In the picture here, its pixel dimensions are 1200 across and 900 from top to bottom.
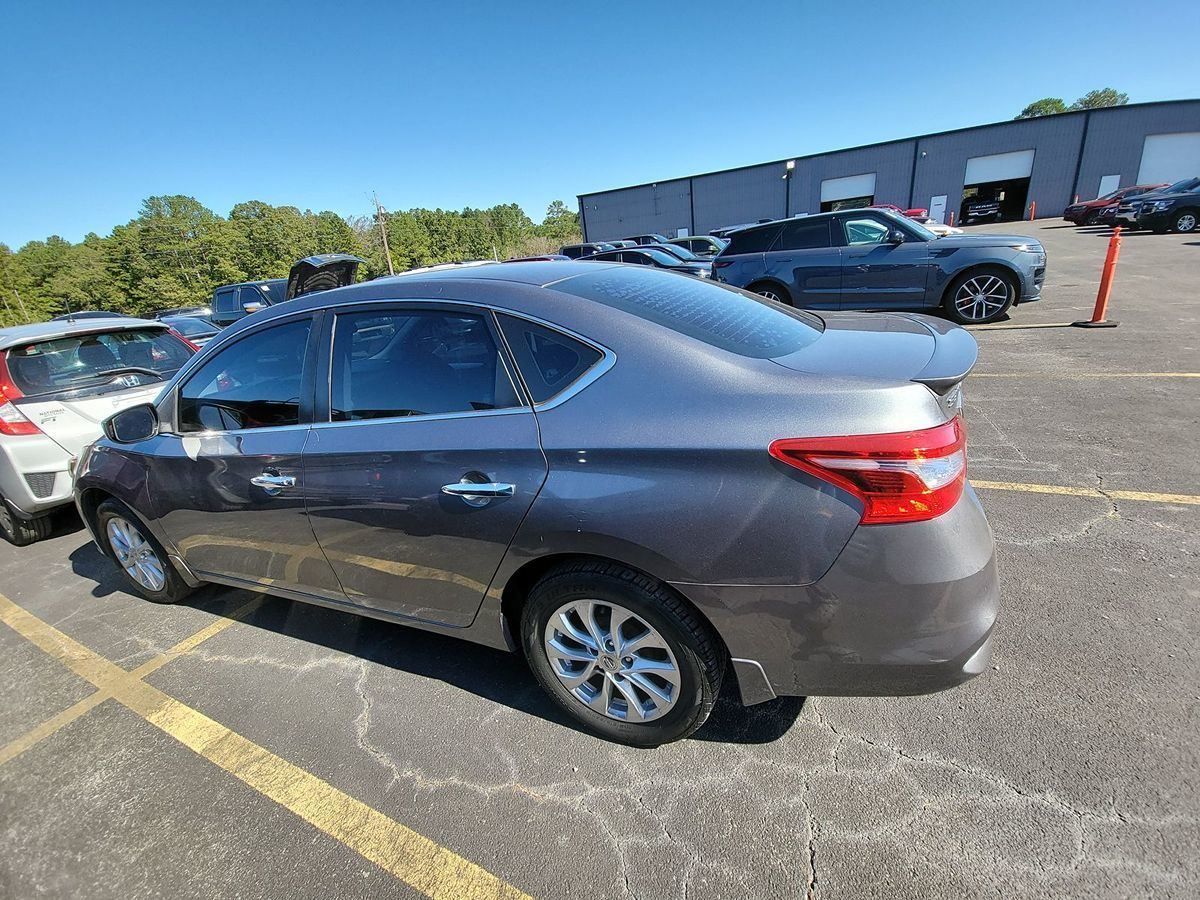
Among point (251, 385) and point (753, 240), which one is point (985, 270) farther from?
point (251, 385)

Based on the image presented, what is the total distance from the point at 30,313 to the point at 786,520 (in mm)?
94224

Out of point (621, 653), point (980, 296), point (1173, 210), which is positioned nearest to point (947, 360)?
point (621, 653)

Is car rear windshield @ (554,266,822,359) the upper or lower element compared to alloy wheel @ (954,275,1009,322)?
upper

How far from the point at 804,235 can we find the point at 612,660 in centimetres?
868

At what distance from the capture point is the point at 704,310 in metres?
2.24

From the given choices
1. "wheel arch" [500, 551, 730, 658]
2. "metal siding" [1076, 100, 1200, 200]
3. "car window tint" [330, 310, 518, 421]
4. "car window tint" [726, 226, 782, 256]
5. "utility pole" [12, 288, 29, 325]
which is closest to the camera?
"wheel arch" [500, 551, 730, 658]

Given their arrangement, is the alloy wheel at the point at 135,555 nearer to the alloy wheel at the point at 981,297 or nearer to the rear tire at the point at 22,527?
the rear tire at the point at 22,527

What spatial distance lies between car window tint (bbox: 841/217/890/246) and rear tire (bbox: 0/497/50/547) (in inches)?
388

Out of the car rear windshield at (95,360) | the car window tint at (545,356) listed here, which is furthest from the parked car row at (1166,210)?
the car rear windshield at (95,360)

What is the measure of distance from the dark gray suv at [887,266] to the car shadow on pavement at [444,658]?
7.34m

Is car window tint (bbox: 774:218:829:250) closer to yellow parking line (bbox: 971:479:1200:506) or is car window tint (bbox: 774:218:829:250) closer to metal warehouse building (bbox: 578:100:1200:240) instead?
yellow parking line (bbox: 971:479:1200:506)

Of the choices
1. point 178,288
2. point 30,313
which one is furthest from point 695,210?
point 30,313

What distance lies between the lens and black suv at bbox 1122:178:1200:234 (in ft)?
61.0

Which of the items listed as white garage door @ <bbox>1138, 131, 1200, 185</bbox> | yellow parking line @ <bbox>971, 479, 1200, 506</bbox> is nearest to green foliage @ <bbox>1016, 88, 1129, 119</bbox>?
white garage door @ <bbox>1138, 131, 1200, 185</bbox>
